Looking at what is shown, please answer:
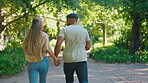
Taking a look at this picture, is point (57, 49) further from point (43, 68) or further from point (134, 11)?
point (134, 11)

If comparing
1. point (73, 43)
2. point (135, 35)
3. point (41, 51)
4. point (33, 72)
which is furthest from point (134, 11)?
point (33, 72)

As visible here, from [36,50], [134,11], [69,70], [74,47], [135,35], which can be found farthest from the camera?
[135,35]

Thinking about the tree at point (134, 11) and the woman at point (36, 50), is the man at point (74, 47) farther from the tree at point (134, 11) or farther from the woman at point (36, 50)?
the tree at point (134, 11)

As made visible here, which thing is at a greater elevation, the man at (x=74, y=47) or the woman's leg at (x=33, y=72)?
the man at (x=74, y=47)

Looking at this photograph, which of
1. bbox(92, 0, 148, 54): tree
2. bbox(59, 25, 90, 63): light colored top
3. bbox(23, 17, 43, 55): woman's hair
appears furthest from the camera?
bbox(92, 0, 148, 54): tree

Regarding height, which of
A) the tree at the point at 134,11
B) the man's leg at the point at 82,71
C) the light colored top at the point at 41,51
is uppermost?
the tree at the point at 134,11

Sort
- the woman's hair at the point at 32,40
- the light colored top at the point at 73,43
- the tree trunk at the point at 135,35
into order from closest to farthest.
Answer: the woman's hair at the point at 32,40 < the light colored top at the point at 73,43 < the tree trunk at the point at 135,35

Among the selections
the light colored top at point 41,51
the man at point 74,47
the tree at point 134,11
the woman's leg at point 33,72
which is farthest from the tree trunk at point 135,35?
the woman's leg at point 33,72

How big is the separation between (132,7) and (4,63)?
24.8 feet

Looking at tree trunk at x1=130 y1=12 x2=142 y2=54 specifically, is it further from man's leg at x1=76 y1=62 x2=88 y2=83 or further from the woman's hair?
the woman's hair

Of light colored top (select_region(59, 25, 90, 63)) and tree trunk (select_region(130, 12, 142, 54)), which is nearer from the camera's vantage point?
light colored top (select_region(59, 25, 90, 63))

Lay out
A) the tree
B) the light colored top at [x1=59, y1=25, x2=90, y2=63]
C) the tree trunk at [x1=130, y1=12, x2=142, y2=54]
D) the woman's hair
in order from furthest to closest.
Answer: the tree trunk at [x1=130, y1=12, x2=142, y2=54] → the tree → the light colored top at [x1=59, y1=25, x2=90, y2=63] → the woman's hair

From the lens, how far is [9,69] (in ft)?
28.5

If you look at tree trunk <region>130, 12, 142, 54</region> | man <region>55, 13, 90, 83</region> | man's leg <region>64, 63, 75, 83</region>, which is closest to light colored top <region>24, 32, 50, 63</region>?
man <region>55, 13, 90, 83</region>
